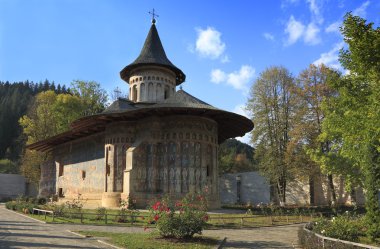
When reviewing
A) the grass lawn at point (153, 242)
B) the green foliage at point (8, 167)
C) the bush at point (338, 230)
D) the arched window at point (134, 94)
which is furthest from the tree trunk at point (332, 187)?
the green foliage at point (8, 167)

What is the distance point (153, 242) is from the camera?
997cm

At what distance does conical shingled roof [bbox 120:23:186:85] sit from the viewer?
2731 cm

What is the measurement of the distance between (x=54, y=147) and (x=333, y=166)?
27.1m

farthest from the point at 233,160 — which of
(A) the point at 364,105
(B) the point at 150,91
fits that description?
(A) the point at 364,105

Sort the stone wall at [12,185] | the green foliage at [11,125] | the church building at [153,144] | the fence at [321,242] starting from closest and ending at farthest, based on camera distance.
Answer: the fence at [321,242], the church building at [153,144], the stone wall at [12,185], the green foliage at [11,125]

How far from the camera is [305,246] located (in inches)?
390

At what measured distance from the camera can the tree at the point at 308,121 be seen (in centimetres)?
2616

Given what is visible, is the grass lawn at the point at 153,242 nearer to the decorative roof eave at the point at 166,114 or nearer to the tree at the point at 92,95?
the decorative roof eave at the point at 166,114

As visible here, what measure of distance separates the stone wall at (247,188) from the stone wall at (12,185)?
26.8 m

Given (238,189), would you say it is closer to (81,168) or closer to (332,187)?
(332,187)

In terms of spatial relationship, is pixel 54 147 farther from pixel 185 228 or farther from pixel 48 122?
pixel 185 228

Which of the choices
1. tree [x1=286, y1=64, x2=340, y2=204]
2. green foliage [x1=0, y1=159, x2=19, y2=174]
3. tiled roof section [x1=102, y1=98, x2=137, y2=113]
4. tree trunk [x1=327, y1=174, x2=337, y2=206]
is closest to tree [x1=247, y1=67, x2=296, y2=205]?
tree [x1=286, y1=64, x2=340, y2=204]

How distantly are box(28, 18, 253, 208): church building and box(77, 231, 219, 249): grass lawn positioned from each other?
969cm

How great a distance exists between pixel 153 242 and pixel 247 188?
24806 millimetres
